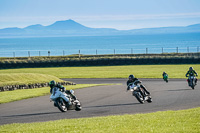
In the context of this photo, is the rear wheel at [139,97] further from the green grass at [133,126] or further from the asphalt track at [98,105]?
the green grass at [133,126]

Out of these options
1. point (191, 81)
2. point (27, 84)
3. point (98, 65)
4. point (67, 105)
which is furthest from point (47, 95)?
point (98, 65)

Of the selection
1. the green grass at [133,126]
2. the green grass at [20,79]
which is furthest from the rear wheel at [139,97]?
the green grass at [20,79]

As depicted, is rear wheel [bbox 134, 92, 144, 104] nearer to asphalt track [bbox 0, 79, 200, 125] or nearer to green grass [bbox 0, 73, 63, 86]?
asphalt track [bbox 0, 79, 200, 125]

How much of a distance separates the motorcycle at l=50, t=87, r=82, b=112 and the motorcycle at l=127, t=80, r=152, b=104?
10.1 feet

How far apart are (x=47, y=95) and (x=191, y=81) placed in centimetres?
960

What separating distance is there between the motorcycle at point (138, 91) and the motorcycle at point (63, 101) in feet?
10.1

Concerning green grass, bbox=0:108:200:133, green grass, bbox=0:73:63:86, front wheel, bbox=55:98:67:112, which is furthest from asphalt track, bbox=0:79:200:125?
green grass, bbox=0:73:63:86

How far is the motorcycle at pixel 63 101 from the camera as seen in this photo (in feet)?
53.2

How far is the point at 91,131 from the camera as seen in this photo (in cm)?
1105

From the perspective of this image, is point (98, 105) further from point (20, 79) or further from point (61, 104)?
point (20, 79)

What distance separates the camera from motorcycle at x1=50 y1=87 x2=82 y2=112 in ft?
53.2

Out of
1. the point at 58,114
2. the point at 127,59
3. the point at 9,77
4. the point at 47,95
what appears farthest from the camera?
the point at 127,59

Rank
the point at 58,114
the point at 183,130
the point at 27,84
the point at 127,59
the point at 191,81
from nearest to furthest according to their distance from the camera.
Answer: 1. the point at 183,130
2. the point at 58,114
3. the point at 191,81
4. the point at 27,84
5. the point at 127,59

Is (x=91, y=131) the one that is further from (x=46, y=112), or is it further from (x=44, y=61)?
(x=44, y=61)
